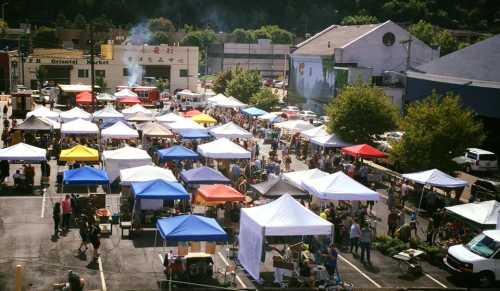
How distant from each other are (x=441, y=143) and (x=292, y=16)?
128 m

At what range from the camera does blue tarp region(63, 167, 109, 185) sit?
2220 cm

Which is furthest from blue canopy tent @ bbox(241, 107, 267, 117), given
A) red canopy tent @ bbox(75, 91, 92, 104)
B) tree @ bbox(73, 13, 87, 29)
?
tree @ bbox(73, 13, 87, 29)

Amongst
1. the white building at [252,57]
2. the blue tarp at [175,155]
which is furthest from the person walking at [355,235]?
the white building at [252,57]

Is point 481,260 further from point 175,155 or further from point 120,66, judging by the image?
point 120,66

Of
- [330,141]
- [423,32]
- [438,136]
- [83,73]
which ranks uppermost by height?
[423,32]

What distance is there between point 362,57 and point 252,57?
63.5 meters

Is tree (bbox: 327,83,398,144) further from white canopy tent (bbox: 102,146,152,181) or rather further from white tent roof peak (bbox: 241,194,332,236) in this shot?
white tent roof peak (bbox: 241,194,332,236)

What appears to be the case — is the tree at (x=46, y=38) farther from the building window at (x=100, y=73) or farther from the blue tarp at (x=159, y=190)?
the blue tarp at (x=159, y=190)

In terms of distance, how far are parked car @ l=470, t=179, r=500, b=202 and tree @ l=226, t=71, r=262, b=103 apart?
29286mm

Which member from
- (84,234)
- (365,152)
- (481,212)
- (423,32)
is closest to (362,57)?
(365,152)

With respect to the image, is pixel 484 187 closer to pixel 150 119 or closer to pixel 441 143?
pixel 441 143

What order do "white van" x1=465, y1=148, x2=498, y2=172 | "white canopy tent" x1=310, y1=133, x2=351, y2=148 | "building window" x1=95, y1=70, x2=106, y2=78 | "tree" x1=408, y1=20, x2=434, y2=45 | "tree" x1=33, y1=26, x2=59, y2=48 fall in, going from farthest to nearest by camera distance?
"tree" x1=33, y1=26, x2=59, y2=48 → "tree" x1=408, y1=20, x2=434, y2=45 → "building window" x1=95, y1=70, x2=106, y2=78 → "white van" x1=465, y1=148, x2=498, y2=172 → "white canopy tent" x1=310, y1=133, x2=351, y2=148

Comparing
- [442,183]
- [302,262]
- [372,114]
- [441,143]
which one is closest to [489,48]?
[372,114]

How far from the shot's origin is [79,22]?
5027 inches
